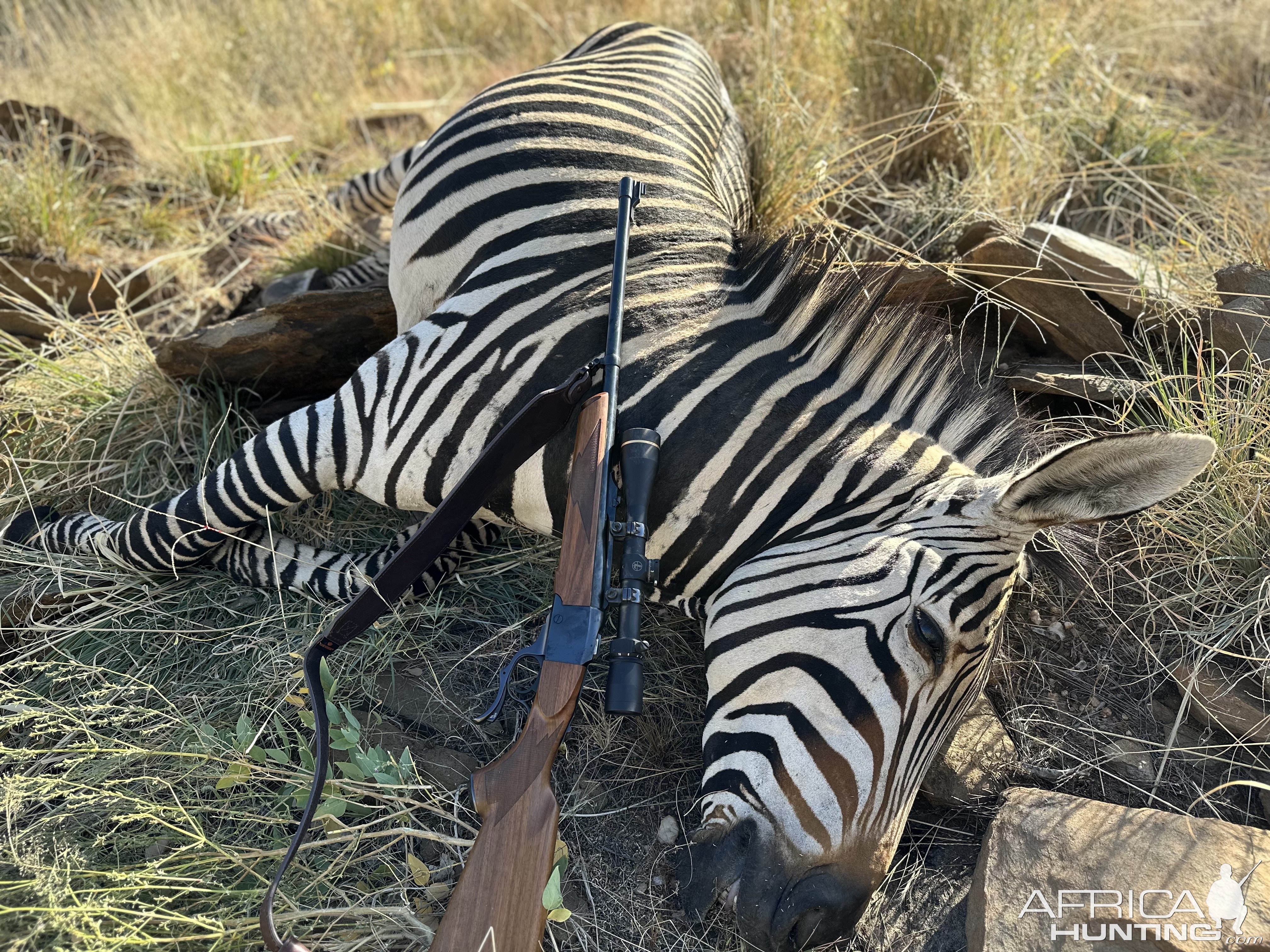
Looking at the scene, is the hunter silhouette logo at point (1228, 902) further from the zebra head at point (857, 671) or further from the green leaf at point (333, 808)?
the green leaf at point (333, 808)

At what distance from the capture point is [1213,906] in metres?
2.30

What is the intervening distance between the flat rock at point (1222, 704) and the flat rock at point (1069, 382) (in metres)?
1.10

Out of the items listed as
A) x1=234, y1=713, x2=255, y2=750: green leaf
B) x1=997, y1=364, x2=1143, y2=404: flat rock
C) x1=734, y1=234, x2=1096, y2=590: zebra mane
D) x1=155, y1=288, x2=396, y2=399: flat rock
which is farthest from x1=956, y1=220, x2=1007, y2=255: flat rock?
x1=234, y1=713, x2=255, y2=750: green leaf

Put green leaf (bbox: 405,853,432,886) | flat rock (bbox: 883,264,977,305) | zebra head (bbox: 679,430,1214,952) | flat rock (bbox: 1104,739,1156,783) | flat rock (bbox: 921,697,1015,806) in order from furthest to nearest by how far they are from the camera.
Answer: flat rock (bbox: 883,264,977,305)
flat rock (bbox: 1104,739,1156,783)
flat rock (bbox: 921,697,1015,806)
green leaf (bbox: 405,853,432,886)
zebra head (bbox: 679,430,1214,952)

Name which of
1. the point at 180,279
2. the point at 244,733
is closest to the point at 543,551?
the point at 244,733

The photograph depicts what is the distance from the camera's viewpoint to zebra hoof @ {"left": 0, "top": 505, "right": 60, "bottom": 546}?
3.68 meters

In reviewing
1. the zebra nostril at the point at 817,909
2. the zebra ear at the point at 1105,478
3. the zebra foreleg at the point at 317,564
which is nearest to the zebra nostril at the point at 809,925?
the zebra nostril at the point at 817,909

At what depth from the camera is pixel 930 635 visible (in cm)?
231

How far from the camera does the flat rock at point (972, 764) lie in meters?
2.86

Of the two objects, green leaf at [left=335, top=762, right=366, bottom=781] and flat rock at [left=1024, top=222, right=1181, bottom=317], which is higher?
flat rock at [left=1024, top=222, right=1181, bottom=317]

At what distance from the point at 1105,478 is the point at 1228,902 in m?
1.20

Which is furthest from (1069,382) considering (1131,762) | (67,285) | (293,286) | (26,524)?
(67,285)

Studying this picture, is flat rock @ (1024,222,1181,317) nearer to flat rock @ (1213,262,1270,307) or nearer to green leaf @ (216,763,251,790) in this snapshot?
flat rock @ (1213,262,1270,307)

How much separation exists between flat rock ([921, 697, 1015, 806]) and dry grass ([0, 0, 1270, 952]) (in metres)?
0.09
